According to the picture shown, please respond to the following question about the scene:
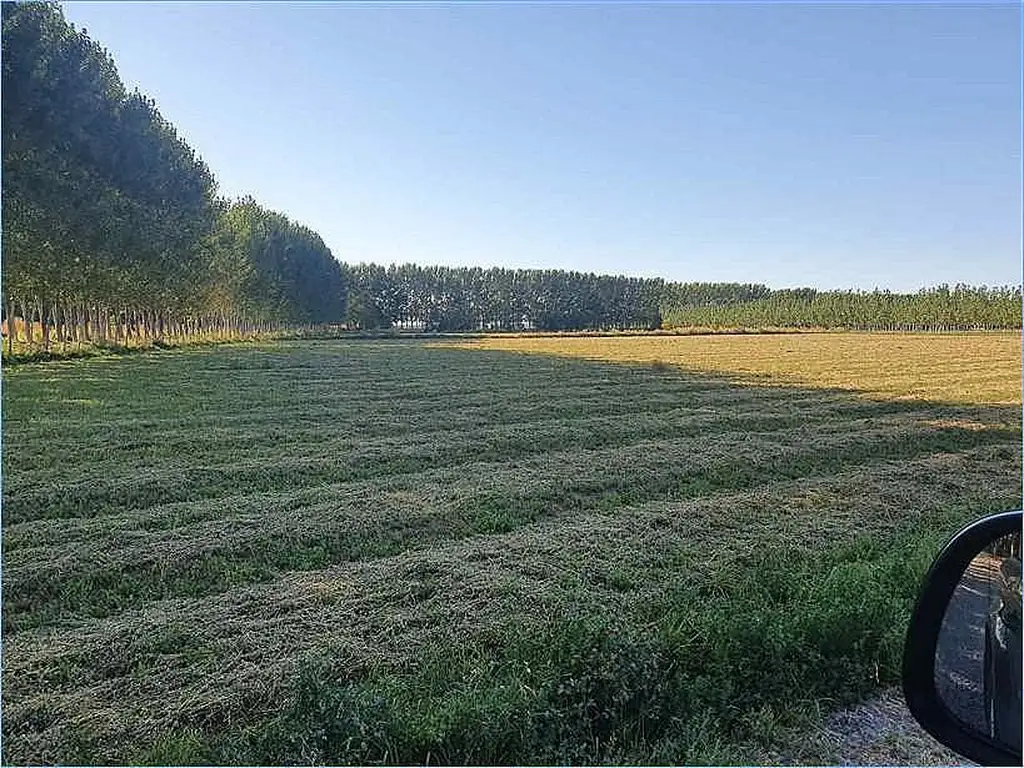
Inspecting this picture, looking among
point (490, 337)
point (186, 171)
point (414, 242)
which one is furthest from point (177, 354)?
point (414, 242)

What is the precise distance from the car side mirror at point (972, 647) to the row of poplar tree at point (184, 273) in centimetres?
99

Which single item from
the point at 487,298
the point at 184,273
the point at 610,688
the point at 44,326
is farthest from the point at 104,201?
the point at 44,326

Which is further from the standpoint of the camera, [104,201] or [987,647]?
[104,201]

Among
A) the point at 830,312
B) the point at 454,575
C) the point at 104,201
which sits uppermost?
the point at 104,201

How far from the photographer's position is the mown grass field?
1.06 metres

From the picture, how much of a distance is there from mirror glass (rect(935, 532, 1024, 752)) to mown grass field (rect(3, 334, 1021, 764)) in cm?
39

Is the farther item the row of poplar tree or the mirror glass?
the row of poplar tree

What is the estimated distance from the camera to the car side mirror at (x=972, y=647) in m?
0.64

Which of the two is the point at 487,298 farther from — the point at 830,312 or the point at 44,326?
the point at 830,312

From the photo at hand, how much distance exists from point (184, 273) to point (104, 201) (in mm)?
4308

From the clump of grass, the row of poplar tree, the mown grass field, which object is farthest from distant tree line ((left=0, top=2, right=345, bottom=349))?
the clump of grass

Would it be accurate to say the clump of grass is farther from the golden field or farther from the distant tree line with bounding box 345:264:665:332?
the golden field

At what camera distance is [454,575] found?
5.91ft

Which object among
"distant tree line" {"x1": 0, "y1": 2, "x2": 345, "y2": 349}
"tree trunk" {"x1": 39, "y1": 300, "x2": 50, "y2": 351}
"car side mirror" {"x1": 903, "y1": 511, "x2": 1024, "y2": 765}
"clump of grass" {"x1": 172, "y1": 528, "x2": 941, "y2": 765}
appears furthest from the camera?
"tree trunk" {"x1": 39, "y1": 300, "x2": 50, "y2": 351}
